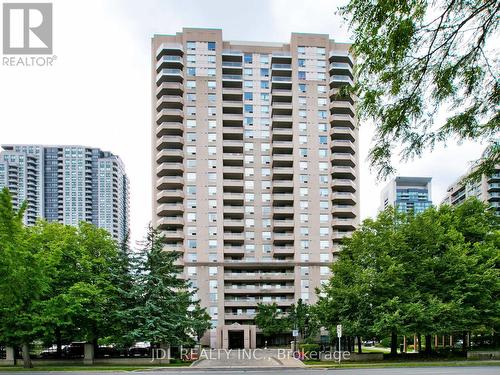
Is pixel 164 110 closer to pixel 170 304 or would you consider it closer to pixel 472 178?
pixel 170 304

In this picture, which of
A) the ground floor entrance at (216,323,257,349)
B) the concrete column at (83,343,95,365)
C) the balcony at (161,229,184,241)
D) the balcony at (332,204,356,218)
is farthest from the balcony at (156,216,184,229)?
the concrete column at (83,343,95,365)

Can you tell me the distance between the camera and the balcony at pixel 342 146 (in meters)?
85.4

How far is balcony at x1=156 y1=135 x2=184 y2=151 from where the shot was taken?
3265 inches

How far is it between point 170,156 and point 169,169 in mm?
2160

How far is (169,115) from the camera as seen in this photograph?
276ft

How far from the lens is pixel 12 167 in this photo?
14612 centimetres

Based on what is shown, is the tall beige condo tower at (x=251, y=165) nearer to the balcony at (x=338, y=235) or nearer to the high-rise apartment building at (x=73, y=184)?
the balcony at (x=338, y=235)

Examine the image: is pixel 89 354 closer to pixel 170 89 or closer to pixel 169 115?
pixel 169 115

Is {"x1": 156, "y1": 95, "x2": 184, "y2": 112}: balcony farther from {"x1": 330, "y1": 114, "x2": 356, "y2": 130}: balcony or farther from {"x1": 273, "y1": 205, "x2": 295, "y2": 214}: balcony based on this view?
{"x1": 330, "y1": 114, "x2": 356, "y2": 130}: balcony

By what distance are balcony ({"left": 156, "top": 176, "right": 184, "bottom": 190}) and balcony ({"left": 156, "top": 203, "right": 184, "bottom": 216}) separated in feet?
9.27

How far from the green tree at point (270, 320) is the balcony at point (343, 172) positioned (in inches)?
920

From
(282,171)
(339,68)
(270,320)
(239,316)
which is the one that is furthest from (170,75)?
(270,320)

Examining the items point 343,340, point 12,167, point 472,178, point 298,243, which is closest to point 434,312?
point 343,340

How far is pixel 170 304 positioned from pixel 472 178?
37759mm
